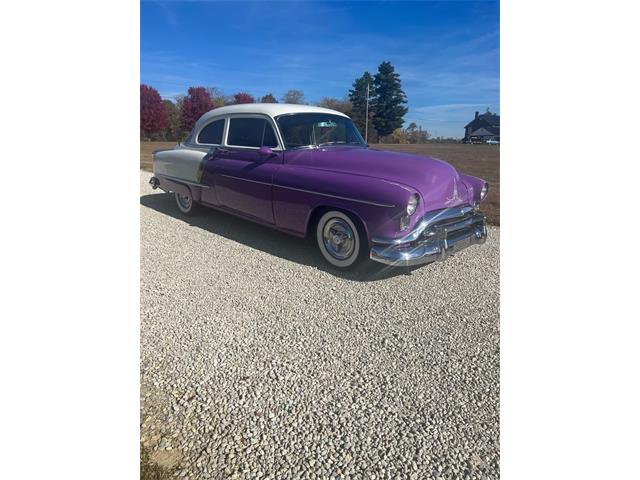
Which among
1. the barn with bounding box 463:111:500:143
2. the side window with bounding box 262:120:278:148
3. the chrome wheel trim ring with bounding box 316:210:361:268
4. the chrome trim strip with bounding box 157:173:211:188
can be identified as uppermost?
the side window with bounding box 262:120:278:148

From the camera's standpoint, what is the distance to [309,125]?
3119mm

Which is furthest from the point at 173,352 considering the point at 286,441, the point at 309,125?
the point at 309,125

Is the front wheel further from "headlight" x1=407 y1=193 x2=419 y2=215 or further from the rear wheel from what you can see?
the rear wheel

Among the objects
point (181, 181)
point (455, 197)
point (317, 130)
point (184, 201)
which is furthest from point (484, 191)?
point (184, 201)

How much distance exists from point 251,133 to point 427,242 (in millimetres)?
1923

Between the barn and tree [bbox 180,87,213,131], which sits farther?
tree [bbox 180,87,213,131]

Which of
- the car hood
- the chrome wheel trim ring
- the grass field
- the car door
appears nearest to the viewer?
the grass field

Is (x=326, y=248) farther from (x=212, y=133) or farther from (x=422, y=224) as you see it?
(x=212, y=133)

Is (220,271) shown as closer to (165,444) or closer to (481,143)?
(165,444)

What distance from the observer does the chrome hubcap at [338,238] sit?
8.25 ft

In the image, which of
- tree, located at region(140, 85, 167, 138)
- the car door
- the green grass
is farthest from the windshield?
the green grass

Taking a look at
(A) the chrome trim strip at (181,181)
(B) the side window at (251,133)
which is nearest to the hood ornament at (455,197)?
(B) the side window at (251,133)

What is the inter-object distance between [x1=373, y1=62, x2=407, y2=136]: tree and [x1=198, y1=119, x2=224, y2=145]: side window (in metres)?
1.99

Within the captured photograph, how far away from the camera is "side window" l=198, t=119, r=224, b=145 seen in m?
3.61
